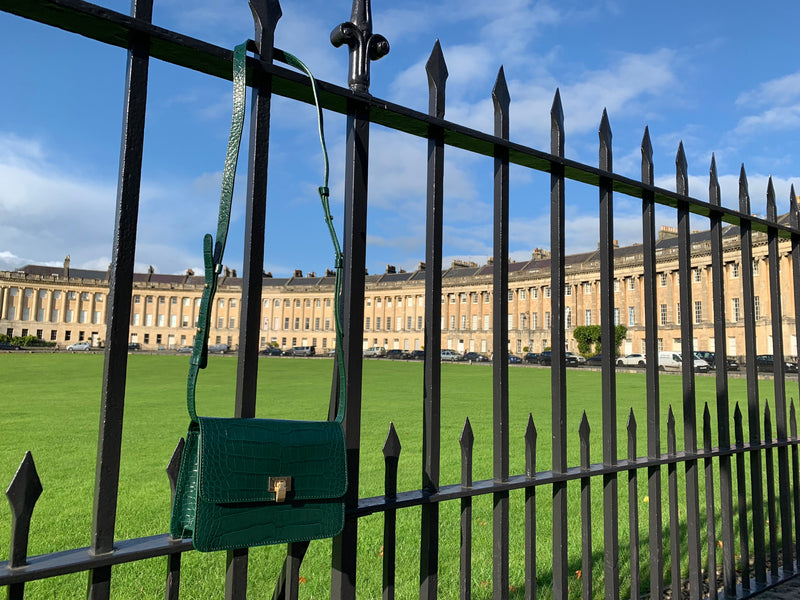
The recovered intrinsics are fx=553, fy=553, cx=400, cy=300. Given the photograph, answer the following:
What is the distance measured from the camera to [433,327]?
2.02 metres

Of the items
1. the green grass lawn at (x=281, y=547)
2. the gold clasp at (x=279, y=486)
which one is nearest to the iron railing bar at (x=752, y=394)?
the green grass lawn at (x=281, y=547)

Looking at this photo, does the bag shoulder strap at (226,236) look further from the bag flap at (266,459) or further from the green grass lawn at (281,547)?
the green grass lawn at (281,547)

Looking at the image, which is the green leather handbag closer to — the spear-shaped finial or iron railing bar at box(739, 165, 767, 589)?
the spear-shaped finial

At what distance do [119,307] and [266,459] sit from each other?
1.80ft

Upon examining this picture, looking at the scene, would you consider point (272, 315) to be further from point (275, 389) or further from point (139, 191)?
point (139, 191)

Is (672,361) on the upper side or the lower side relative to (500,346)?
lower

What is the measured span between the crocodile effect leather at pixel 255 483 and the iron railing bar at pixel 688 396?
7.22 feet

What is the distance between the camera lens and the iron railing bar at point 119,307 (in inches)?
54.3

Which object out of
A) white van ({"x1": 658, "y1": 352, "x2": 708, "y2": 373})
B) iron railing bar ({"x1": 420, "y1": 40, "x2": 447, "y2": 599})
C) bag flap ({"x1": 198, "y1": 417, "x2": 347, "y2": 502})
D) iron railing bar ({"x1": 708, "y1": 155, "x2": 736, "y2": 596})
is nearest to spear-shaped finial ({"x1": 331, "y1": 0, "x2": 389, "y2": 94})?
iron railing bar ({"x1": 420, "y1": 40, "x2": 447, "y2": 599})

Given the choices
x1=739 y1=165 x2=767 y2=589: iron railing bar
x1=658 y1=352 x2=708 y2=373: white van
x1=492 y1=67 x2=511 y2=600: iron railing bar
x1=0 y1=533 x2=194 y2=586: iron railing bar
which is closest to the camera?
x1=0 y1=533 x2=194 y2=586: iron railing bar

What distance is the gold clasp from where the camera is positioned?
1357 millimetres

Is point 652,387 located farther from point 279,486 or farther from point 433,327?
point 279,486

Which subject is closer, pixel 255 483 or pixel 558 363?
pixel 255 483

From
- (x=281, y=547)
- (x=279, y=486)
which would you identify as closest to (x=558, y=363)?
(x=279, y=486)
